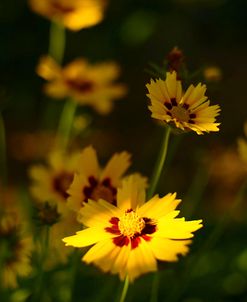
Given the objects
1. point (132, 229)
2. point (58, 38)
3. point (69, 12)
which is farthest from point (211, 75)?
point (58, 38)

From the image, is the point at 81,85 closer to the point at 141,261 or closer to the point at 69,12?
the point at 69,12

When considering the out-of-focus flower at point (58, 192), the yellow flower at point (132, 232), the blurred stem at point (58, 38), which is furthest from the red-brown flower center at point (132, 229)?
the blurred stem at point (58, 38)

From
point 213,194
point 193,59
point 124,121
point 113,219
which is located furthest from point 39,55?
point 113,219

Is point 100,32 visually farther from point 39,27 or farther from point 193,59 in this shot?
point 193,59

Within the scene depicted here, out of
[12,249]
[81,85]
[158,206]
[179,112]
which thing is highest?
[81,85]

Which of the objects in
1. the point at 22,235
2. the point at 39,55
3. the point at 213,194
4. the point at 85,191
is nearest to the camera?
the point at 85,191

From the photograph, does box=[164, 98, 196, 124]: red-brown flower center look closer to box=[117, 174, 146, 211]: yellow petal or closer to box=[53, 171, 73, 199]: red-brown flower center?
box=[117, 174, 146, 211]: yellow petal

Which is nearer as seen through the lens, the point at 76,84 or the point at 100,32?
the point at 76,84
